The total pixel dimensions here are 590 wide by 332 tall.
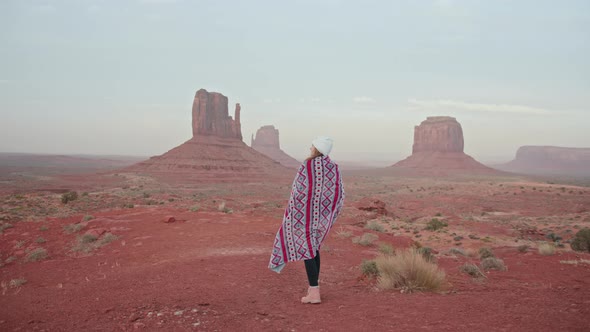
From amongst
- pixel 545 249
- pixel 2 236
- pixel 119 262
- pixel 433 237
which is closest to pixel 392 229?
pixel 433 237

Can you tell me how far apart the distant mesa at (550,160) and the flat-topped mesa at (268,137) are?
102 m

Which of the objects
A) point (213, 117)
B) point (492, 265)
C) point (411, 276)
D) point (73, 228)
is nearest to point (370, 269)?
point (411, 276)

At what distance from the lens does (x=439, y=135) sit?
11231 centimetres

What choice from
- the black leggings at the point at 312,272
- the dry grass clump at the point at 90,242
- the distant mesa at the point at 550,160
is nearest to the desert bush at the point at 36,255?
the dry grass clump at the point at 90,242

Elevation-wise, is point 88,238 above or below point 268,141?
below

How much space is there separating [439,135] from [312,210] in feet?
383

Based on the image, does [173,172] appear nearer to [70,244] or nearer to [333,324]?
[70,244]

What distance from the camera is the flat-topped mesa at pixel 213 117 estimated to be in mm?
79125

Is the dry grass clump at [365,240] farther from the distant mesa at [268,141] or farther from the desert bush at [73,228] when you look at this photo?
the distant mesa at [268,141]

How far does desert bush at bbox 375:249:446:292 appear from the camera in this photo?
504 cm

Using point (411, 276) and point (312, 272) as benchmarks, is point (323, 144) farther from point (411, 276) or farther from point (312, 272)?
point (411, 276)

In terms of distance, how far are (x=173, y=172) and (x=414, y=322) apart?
60.5m

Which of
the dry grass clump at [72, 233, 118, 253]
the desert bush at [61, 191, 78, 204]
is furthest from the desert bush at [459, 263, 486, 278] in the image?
the desert bush at [61, 191, 78, 204]

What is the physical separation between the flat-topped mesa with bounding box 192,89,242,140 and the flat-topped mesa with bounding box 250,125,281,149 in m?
68.7
